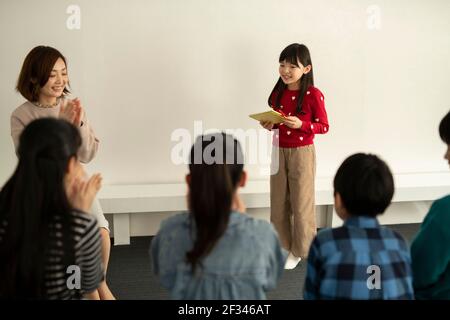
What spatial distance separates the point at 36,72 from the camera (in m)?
2.39

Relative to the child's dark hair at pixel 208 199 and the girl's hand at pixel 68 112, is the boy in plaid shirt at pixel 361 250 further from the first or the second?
the girl's hand at pixel 68 112

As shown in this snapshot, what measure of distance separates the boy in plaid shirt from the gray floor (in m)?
1.24

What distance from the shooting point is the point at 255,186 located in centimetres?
350

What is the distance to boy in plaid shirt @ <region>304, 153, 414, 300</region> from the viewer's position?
1.40 meters

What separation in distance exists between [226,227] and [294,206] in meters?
1.66

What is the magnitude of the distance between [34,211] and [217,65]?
2252 millimetres

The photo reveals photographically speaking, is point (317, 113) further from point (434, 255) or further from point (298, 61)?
point (434, 255)

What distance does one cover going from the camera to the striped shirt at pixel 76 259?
1389mm

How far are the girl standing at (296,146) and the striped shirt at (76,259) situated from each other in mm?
1554

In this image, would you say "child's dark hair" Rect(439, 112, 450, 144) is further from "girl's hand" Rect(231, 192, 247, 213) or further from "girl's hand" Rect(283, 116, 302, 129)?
"girl's hand" Rect(283, 116, 302, 129)

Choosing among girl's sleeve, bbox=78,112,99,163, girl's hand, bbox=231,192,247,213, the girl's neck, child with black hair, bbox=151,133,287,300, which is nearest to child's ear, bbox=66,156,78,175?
child with black hair, bbox=151,133,287,300

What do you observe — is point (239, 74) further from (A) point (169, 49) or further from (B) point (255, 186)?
(B) point (255, 186)

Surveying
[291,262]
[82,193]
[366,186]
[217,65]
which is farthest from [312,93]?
[82,193]

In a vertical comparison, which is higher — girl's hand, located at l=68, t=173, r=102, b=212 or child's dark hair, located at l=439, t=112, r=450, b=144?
child's dark hair, located at l=439, t=112, r=450, b=144
